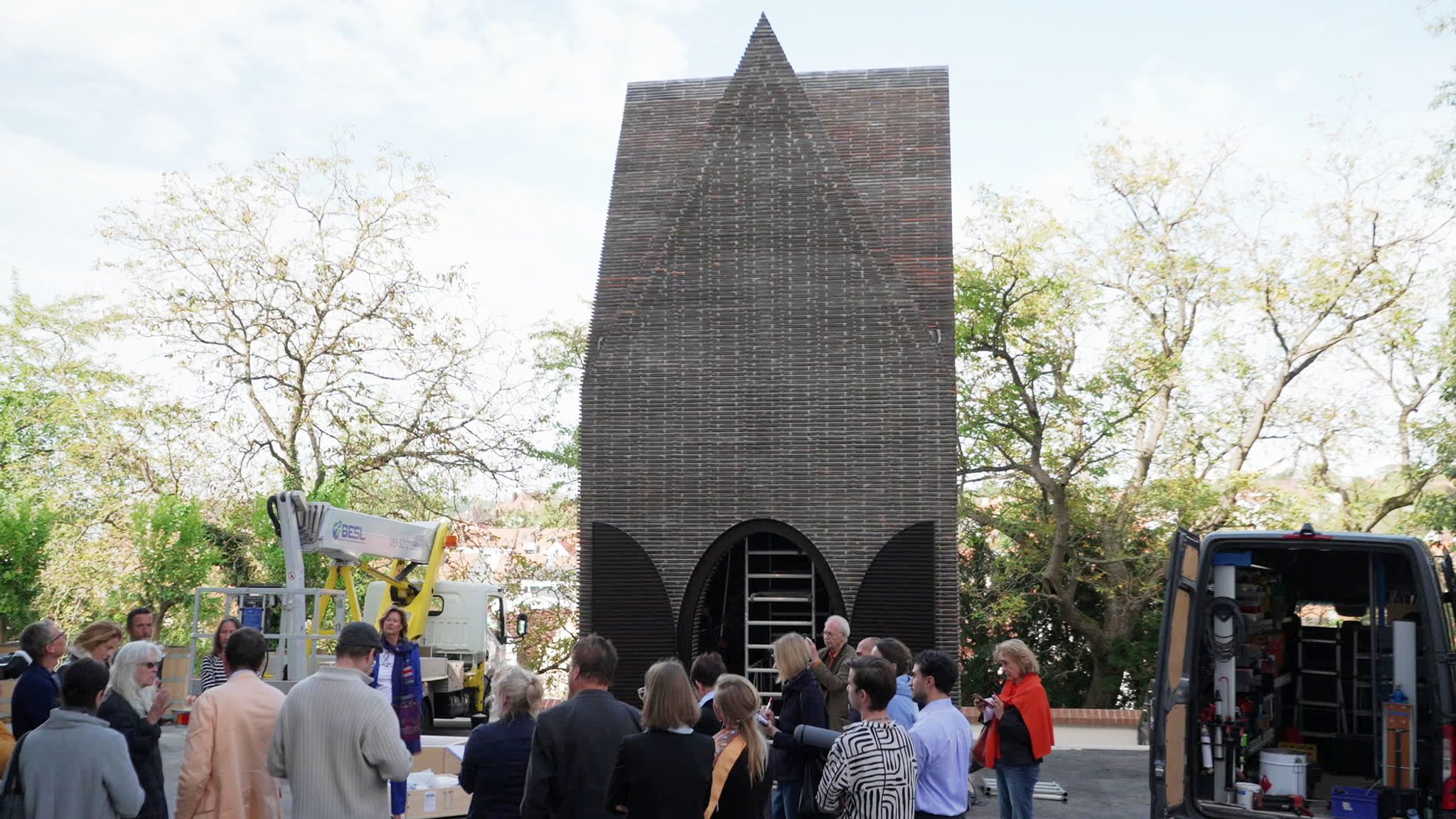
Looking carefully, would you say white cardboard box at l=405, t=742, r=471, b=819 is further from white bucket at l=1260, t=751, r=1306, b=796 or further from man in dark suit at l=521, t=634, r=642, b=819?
white bucket at l=1260, t=751, r=1306, b=796

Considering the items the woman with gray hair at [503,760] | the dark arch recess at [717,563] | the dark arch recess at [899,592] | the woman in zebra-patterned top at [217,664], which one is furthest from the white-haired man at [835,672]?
the dark arch recess at [717,563]

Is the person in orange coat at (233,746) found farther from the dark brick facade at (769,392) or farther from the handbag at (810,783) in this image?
the dark brick facade at (769,392)

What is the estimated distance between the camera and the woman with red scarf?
7.49 m

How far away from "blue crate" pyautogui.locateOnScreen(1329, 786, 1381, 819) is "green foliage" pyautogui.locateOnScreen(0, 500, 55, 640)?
24.9 m

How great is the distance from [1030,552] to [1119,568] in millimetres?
1715

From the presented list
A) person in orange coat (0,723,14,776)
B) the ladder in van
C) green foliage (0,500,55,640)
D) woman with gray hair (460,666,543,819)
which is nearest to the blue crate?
woman with gray hair (460,666,543,819)

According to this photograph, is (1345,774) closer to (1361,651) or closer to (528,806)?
(1361,651)

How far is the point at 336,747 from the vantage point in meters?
5.07

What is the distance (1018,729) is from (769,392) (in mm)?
7010

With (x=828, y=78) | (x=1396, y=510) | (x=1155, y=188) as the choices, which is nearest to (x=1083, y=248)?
(x=1155, y=188)

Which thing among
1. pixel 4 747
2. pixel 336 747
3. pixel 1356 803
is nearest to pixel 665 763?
pixel 336 747

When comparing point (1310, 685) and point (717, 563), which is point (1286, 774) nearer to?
point (1310, 685)

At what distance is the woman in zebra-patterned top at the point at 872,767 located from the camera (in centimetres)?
467

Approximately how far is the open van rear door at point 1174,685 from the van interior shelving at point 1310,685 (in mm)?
62
